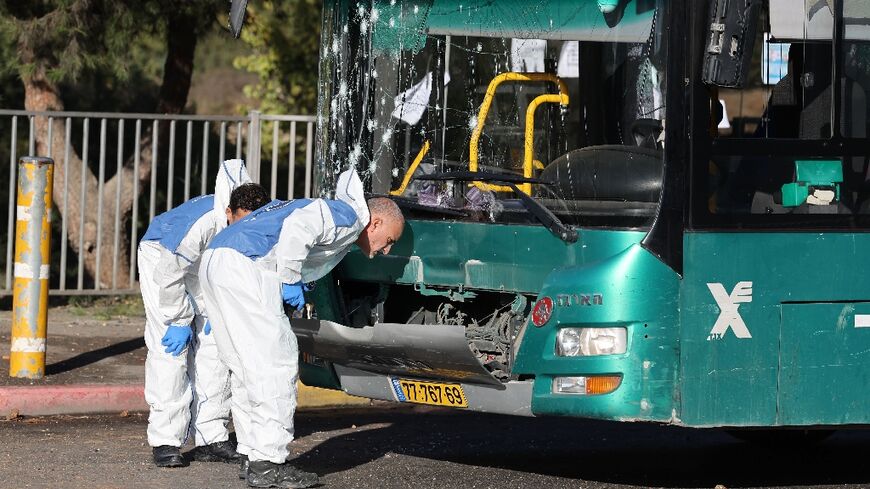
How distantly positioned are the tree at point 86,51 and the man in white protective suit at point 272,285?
5.78 metres

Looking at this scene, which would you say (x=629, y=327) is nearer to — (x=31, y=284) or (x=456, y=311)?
(x=456, y=311)

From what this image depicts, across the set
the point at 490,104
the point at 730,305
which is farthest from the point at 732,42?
the point at 490,104

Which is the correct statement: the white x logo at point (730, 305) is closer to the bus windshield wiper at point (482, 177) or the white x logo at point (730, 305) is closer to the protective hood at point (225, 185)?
the bus windshield wiper at point (482, 177)

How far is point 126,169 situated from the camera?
13.4m

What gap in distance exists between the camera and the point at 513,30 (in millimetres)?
6816

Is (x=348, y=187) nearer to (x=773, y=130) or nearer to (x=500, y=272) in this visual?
(x=500, y=272)

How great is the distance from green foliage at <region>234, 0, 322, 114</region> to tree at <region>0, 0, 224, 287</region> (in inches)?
76.5

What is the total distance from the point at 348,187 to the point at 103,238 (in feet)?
22.8

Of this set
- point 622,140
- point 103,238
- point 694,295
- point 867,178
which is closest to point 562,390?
A: point 694,295

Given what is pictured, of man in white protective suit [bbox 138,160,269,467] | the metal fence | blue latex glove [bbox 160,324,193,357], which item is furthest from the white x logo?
the metal fence

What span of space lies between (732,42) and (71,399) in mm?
4891

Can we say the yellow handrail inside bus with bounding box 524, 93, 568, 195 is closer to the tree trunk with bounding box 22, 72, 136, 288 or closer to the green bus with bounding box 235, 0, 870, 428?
the green bus with bounding box 235, 0, 870, 428

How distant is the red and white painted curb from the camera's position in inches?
352

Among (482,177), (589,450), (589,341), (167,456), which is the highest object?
(482,177)
